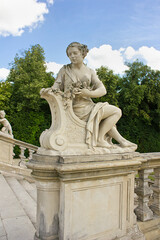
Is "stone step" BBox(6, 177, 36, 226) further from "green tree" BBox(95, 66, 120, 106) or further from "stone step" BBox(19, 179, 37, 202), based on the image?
"green tree" BBox(95, 66, 120, 106)

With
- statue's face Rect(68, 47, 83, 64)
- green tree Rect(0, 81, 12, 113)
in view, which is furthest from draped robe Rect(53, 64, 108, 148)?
green tree Rect(0, 81, 12, 113)

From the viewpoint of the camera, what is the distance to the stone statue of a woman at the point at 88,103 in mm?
2191

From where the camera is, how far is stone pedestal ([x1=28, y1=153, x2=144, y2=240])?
5.90 feet

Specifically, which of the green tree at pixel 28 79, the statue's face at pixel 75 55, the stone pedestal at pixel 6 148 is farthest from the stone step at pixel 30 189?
the green tree at pixel 28 79

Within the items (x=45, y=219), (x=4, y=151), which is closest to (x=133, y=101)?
(x=4, y=151)

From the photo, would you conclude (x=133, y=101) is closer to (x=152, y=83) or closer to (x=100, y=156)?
(x=152, y=83)

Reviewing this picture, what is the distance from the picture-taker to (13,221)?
9.70ft

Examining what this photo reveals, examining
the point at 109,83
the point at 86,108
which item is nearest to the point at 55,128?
the point at 86,108

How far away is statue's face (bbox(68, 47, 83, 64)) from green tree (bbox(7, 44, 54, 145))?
10.4 meters

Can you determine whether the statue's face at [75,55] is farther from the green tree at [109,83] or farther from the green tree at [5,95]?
the green tree at [109,83]

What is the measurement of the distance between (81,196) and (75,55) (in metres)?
1.65

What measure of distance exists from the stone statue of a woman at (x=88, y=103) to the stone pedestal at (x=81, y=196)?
305 mm

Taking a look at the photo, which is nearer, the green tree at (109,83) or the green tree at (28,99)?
the green tree at (28,99)

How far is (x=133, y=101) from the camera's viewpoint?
14.8 meters
